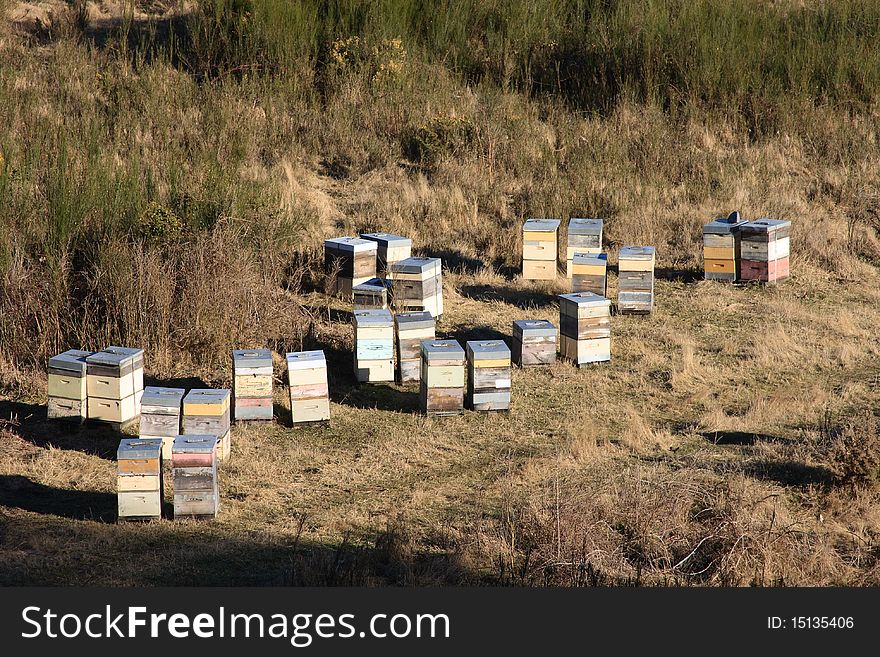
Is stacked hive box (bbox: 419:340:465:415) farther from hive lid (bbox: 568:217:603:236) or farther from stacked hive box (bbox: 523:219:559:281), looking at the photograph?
hive lid (bbox: 568:217:603:236)

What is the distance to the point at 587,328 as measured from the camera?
939cm

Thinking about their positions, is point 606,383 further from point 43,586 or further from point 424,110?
point 424,110

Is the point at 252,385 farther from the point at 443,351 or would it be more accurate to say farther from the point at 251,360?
the point at 443,351

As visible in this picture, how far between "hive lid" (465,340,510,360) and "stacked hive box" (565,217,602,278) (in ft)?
9.60

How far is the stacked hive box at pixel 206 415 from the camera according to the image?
7.32 metres

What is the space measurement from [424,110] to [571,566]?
36.0ft

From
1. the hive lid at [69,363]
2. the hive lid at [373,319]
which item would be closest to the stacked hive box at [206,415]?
the hive lid at [69,363]

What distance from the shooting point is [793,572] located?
19.1 feet

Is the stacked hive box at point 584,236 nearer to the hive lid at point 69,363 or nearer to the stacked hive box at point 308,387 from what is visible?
the stacked hive box at point 308,387

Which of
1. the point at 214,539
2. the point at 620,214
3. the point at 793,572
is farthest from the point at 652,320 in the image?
the point at 214,539

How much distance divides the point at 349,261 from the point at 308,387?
283 cm

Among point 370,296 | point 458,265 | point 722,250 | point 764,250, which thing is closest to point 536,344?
point 370,296

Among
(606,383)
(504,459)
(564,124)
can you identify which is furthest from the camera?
(564,124)

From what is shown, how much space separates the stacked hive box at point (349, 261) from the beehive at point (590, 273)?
2.17 meters
